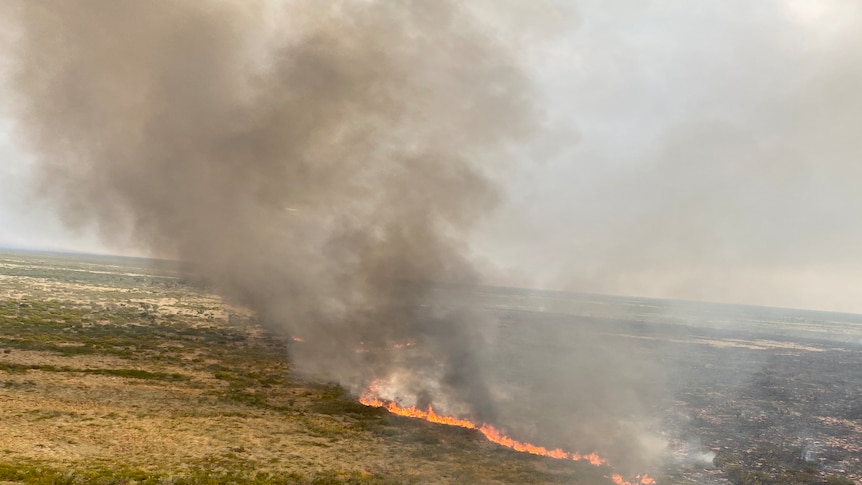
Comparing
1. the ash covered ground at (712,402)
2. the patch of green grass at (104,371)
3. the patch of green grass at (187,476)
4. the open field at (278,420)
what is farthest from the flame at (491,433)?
the patch of green grass at (104,371)

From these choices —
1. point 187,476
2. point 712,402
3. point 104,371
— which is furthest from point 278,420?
point 712,402

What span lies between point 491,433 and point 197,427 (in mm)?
18952

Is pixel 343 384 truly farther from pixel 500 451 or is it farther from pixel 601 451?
pixel 601 451

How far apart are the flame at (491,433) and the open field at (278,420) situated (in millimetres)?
1097

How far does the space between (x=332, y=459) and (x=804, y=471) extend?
28759 millimetres

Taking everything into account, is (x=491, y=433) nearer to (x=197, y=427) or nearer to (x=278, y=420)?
(x=278, y=420)

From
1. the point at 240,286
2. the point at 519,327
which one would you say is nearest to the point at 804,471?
the point at 519,327

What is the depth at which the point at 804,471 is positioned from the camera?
93.7 feet

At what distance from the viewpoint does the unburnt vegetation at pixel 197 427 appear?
22562 mm

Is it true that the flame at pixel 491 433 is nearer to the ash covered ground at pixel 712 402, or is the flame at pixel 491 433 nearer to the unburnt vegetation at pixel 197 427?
the unburnt vegetation at pixel 197 427

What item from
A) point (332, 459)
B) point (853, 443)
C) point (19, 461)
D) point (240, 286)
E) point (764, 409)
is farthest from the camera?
point (240, 286)

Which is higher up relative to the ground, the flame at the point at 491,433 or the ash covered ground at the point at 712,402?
the ash covered ground at the point at 712,402

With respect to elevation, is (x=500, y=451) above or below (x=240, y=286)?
below

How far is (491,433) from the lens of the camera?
105ft
